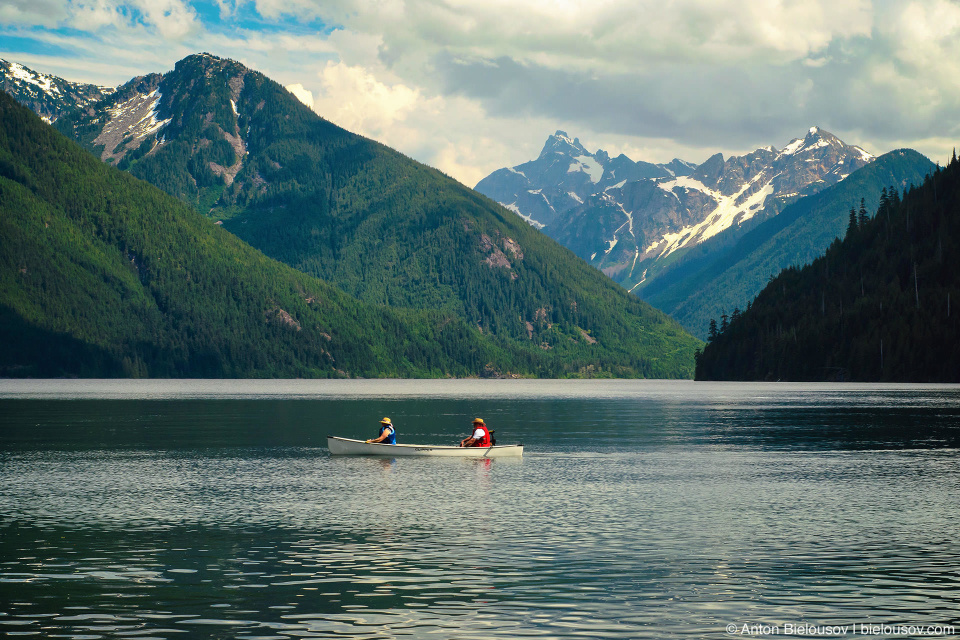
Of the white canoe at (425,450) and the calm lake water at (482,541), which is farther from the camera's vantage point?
the white canoe at (425,450)

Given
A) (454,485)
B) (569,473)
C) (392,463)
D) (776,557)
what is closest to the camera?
(776,557)

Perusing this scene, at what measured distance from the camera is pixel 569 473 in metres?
69.6

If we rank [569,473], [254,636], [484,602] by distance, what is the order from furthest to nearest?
1. [569,473]
2. [484,602]
3. [254,636]

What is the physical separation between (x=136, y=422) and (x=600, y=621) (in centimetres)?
10586

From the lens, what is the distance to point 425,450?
81.8 meters

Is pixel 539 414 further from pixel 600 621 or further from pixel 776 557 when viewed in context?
pixel 600 621

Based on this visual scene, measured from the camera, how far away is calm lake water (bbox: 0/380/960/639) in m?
29.8

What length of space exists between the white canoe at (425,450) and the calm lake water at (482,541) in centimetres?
91

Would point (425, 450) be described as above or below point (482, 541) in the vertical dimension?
above

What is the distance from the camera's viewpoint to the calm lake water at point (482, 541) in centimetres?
2983

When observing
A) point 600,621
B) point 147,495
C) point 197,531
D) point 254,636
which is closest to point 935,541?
point 600,621

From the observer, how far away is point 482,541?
4291 cm

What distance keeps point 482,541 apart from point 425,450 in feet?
129

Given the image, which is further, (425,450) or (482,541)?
(425,450)
